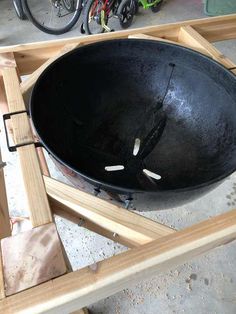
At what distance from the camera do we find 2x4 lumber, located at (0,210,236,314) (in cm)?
45

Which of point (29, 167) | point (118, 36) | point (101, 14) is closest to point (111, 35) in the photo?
point (118, 36)

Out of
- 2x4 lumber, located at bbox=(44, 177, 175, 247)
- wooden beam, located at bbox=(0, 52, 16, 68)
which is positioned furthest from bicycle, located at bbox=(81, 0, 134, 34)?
2x4 lumber, located at bbox=(44, 177, 175, 247)

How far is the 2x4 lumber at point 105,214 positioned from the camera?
0.61 meters

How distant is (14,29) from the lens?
8.87 ft

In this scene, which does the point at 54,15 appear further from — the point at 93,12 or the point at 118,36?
the point at 118,36

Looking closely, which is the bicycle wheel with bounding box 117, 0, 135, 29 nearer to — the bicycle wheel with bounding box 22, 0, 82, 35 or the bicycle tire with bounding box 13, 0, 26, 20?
the bicycle wheel with bounding box 22, 0, 82, 35

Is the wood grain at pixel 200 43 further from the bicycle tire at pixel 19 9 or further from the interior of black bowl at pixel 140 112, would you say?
the bicycle tire at pixel 19 9

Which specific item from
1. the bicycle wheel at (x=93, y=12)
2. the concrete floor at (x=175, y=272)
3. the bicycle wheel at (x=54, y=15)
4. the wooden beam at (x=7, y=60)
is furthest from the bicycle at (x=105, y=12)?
the wooden beam at (x=7, y=60)

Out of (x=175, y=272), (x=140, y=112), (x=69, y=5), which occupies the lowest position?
(x=175, y=272)

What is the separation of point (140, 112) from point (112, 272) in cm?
54

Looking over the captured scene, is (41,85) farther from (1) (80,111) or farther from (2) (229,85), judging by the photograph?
(2) (229,85)

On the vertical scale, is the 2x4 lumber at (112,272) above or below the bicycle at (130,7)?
below

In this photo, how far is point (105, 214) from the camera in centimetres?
62

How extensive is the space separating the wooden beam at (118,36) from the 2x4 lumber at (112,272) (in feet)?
2.07
